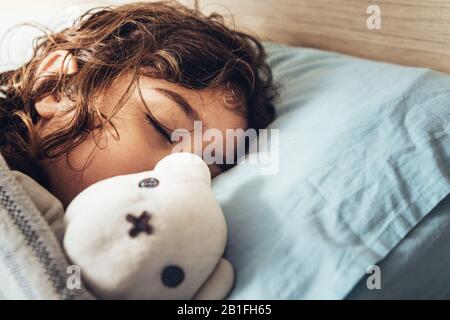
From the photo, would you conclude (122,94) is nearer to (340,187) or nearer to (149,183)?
(149,183)

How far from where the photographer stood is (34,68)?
0.89 meters

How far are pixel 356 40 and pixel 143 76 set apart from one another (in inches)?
20.9

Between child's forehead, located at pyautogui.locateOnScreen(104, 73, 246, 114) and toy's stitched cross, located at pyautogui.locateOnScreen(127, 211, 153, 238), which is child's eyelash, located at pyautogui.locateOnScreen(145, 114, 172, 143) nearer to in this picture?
child's forehead, located at pyautogui.locateOnScreen(104, 73, 246, 114)

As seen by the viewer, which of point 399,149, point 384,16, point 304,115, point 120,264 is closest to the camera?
point 120,264

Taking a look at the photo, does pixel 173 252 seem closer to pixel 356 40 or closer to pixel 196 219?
pixel 196 219

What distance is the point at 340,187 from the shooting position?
66 cm

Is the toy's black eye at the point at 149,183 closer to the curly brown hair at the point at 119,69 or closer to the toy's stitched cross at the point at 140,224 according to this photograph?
the toy's stitched cross at the point at 140,224

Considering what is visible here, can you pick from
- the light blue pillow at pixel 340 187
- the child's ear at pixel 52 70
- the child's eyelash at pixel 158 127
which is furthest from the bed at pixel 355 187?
the child's ear at pixel 52 70

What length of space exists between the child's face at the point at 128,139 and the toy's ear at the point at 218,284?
232 mm

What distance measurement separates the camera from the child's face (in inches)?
28.7

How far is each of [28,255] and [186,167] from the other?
8.6 inches

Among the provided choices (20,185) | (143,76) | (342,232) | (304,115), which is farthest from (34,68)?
(342,232)

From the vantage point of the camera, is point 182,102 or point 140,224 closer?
point 140,224

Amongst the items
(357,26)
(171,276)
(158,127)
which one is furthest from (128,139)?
(357,26)
